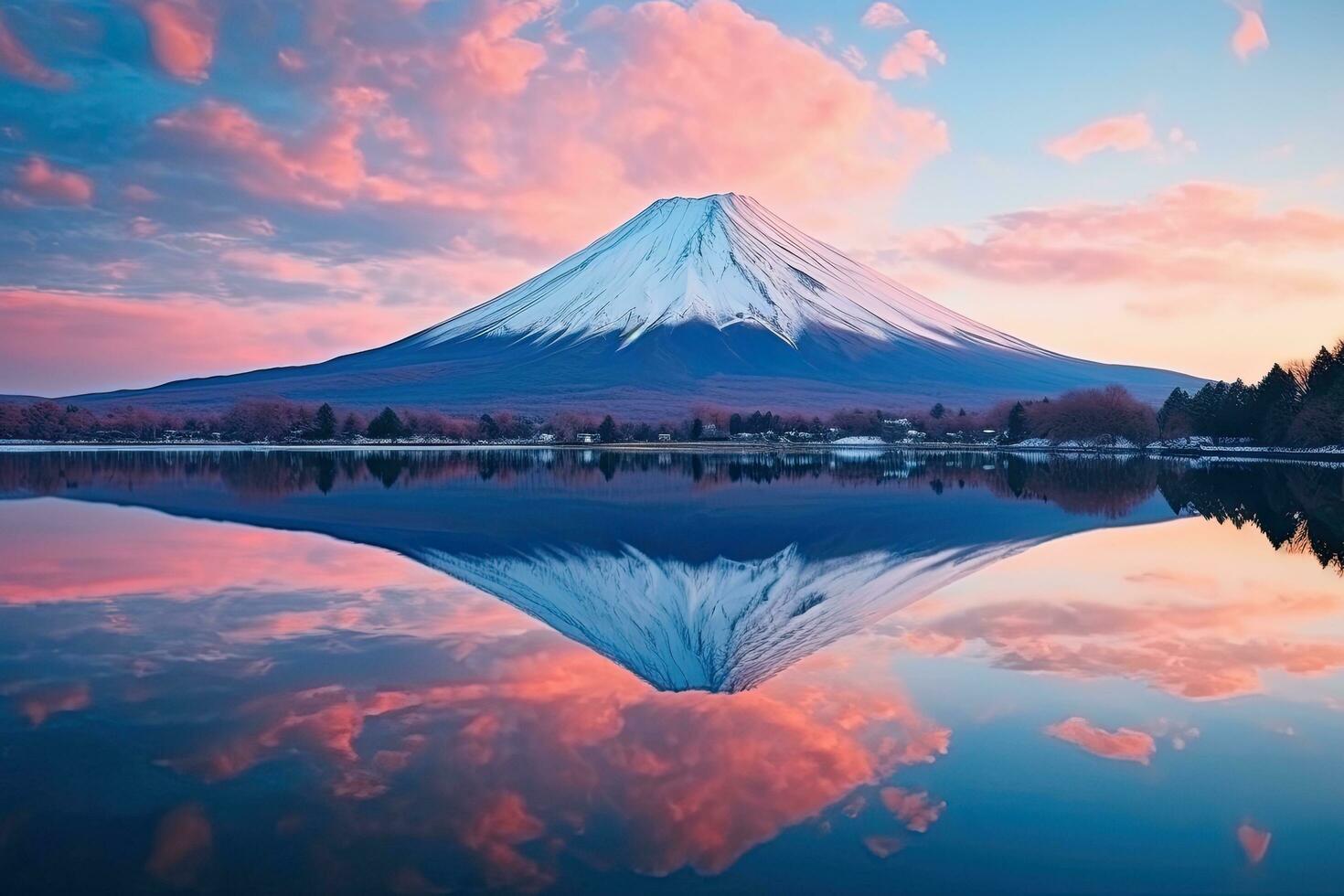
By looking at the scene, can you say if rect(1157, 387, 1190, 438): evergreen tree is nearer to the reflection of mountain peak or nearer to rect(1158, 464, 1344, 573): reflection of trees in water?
rect(1158, 464, 1344, 573): reflection of trees in water

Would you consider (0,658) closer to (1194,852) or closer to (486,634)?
(486,634)

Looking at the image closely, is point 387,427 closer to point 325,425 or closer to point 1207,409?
point 325,425

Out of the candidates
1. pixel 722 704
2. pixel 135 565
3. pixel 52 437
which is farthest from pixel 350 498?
pixel 52 437

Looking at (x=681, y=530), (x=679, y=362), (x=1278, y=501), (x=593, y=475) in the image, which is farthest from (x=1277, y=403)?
(x=679, y=362)

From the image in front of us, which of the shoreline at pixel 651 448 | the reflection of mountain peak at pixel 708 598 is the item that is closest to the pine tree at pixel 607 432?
the shoreline at pixel 651 448

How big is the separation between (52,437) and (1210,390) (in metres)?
101

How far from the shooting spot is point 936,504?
25.0 metres

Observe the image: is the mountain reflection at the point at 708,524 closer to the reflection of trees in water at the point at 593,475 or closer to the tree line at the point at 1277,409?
the reflection of trees in water at the point at 593,475

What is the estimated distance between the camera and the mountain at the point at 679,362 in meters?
146

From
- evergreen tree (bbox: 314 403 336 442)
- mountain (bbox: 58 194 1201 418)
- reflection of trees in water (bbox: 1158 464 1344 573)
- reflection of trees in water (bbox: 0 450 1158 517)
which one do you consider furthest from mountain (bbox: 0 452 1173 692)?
mountain (bbox: 58 194 1201 418)

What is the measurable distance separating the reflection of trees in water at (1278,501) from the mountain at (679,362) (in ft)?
318

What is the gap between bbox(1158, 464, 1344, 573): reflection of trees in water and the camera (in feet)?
56.6

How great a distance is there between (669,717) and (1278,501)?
2404cm

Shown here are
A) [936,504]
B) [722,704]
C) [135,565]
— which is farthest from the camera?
[936,504]
